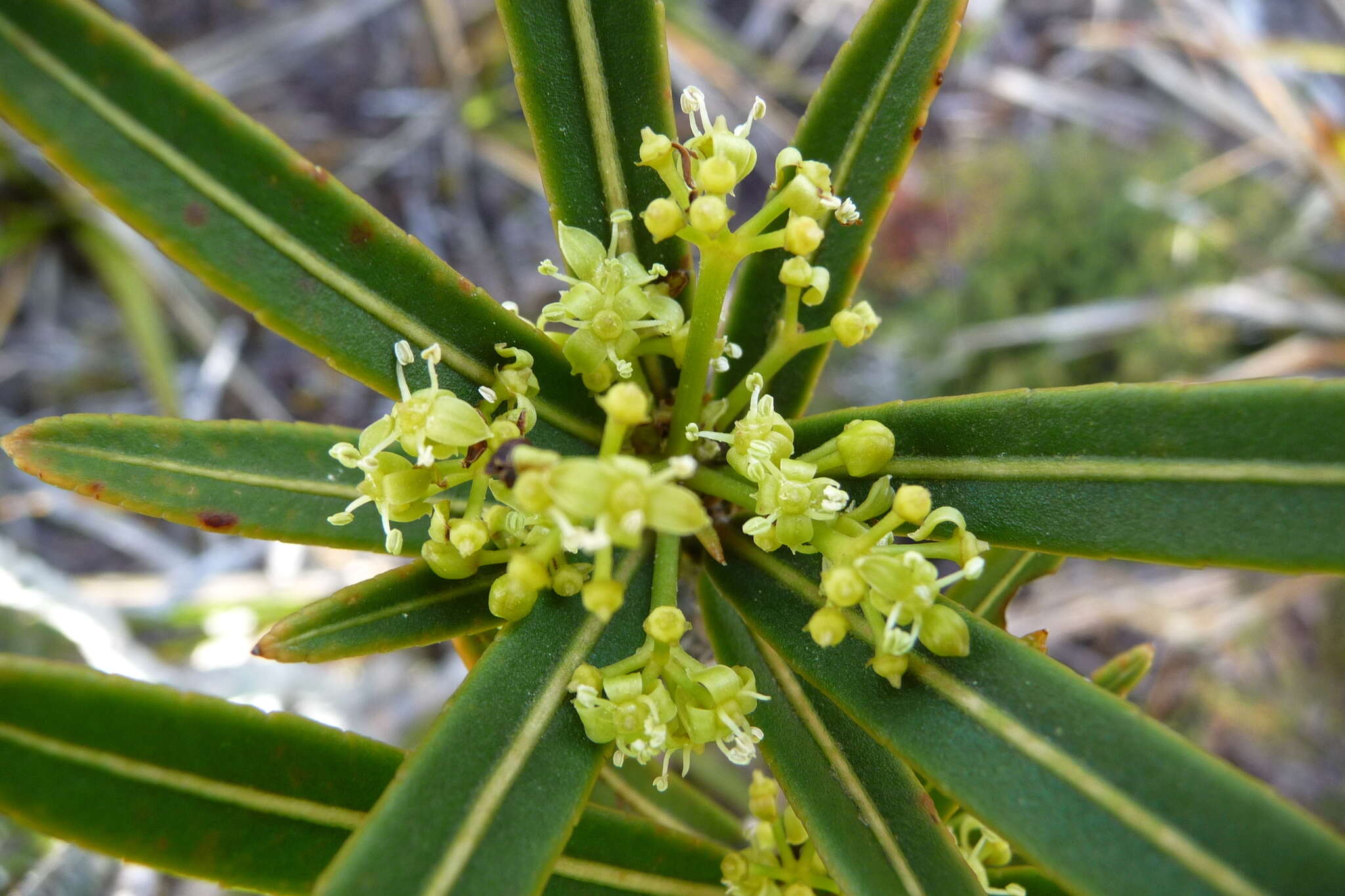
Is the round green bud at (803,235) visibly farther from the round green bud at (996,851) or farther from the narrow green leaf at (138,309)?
the narrow green leaf at (138,309)

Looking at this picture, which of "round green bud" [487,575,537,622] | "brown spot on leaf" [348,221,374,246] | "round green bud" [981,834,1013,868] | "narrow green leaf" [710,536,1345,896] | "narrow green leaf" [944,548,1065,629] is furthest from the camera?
"narrow green leaf" [944,548,1065,629]

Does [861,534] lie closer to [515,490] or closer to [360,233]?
[515,490]

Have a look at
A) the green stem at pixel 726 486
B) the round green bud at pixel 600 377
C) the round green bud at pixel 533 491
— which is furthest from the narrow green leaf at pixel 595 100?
the round green bud at pixel 533 491

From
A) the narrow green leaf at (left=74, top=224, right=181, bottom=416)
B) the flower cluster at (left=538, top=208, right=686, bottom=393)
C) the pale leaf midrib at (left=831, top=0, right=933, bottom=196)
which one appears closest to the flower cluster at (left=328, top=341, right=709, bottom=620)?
the flower cluster at (left=538, top=208, right=686, bottom=393)

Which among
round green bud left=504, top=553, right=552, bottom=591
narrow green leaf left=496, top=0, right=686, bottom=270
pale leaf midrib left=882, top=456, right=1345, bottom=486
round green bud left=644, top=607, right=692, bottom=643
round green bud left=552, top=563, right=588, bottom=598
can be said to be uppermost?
narrow green leaf left=496, top=0, right=686, bottom=270

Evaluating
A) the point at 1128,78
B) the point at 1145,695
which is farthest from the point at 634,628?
the point at 1128,78

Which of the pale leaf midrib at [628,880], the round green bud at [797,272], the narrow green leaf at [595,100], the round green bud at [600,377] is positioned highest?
the narrow green leaf at [595,100]

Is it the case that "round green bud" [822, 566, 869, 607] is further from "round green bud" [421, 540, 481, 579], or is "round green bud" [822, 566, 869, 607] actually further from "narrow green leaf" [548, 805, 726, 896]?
"narrow green leaf" [548, 805, 726, 896]

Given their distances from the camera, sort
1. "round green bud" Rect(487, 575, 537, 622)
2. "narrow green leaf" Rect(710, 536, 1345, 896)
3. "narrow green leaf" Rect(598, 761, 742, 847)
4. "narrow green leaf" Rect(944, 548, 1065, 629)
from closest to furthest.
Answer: "narrow green leaf" Rect(710, 536, 1345, 896) → "round green bud" Rect(487, 575, 537, 622) → "narrow green leaf" Rect(944, 548, 1065, 629) → "narrow green leaf" Rect(598, 761, 742, 847)
